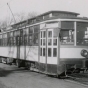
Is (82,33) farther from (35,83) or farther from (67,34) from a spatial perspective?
(35,83)

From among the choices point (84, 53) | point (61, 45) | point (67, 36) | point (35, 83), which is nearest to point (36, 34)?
point (61, 45)

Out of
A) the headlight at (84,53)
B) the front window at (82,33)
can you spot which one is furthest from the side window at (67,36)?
the headlight at (84,53)

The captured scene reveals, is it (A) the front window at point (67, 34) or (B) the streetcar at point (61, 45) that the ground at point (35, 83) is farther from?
(A) the front window at point (67, 34)

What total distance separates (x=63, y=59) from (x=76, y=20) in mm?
2016

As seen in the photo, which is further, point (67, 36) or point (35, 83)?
point (67, 36)

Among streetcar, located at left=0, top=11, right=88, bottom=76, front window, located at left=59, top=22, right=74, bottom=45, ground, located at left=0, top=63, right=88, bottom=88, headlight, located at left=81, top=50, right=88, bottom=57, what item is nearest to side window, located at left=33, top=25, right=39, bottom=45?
streetcar, located at left=0, top=11, right=88, bottom=76

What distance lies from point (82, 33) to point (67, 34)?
75 cm

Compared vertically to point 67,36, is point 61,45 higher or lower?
lower

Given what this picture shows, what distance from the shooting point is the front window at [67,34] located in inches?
406

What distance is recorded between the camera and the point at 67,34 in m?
10.4

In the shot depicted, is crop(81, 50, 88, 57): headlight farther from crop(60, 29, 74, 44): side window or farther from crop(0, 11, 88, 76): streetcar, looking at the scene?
crop(60, 29, 74, 44): side window

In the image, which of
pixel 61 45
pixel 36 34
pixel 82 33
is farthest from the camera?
pixel 36 34

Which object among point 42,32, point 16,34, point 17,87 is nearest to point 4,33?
point 16,34

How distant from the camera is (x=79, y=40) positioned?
1041 cm
